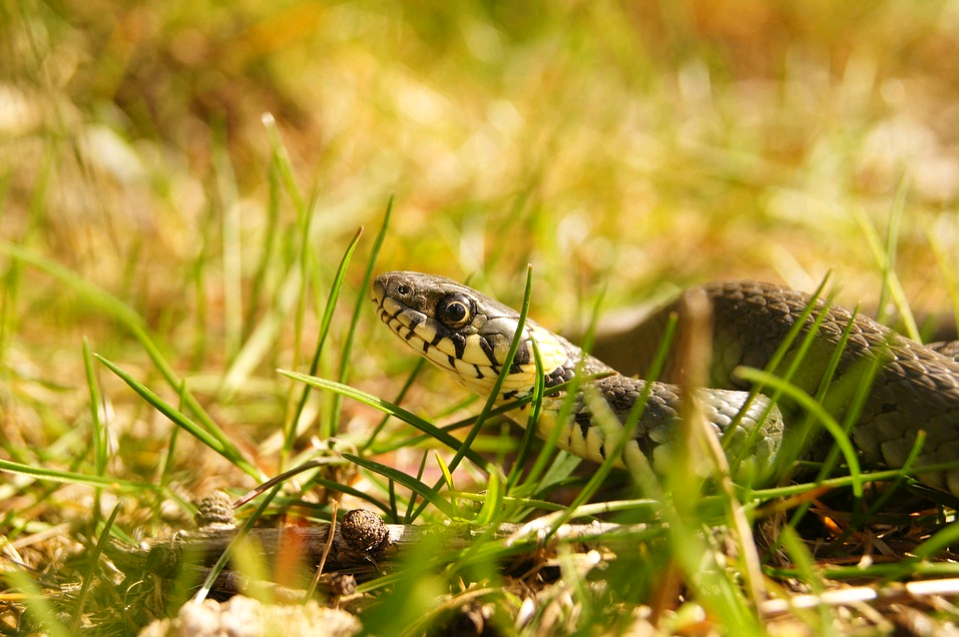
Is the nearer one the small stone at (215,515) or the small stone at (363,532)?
the small stone at (363,532)

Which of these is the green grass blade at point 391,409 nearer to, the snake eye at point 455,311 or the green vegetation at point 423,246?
the green vegetation at point 423,246

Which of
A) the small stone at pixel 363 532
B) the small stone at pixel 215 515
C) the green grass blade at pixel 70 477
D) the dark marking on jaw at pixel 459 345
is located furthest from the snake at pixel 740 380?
the green grass blade at pixel 70 477

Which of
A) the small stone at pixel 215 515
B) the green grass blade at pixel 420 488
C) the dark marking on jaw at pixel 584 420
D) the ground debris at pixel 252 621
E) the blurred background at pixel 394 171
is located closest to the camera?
the ground debris at pixel 252 621

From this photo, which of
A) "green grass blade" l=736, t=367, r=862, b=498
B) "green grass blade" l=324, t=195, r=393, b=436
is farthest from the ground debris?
"green grass blade" l=736, t=367, r=862, b=498

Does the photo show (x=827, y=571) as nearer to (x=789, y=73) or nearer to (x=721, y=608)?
(x=721, y=608)

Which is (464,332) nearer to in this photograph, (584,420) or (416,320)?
(416,320)

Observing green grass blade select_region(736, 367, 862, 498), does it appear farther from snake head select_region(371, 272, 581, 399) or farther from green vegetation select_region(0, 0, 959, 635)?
snake head select_region(371, 272, 581, 399)

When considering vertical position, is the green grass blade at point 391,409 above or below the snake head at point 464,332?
below
